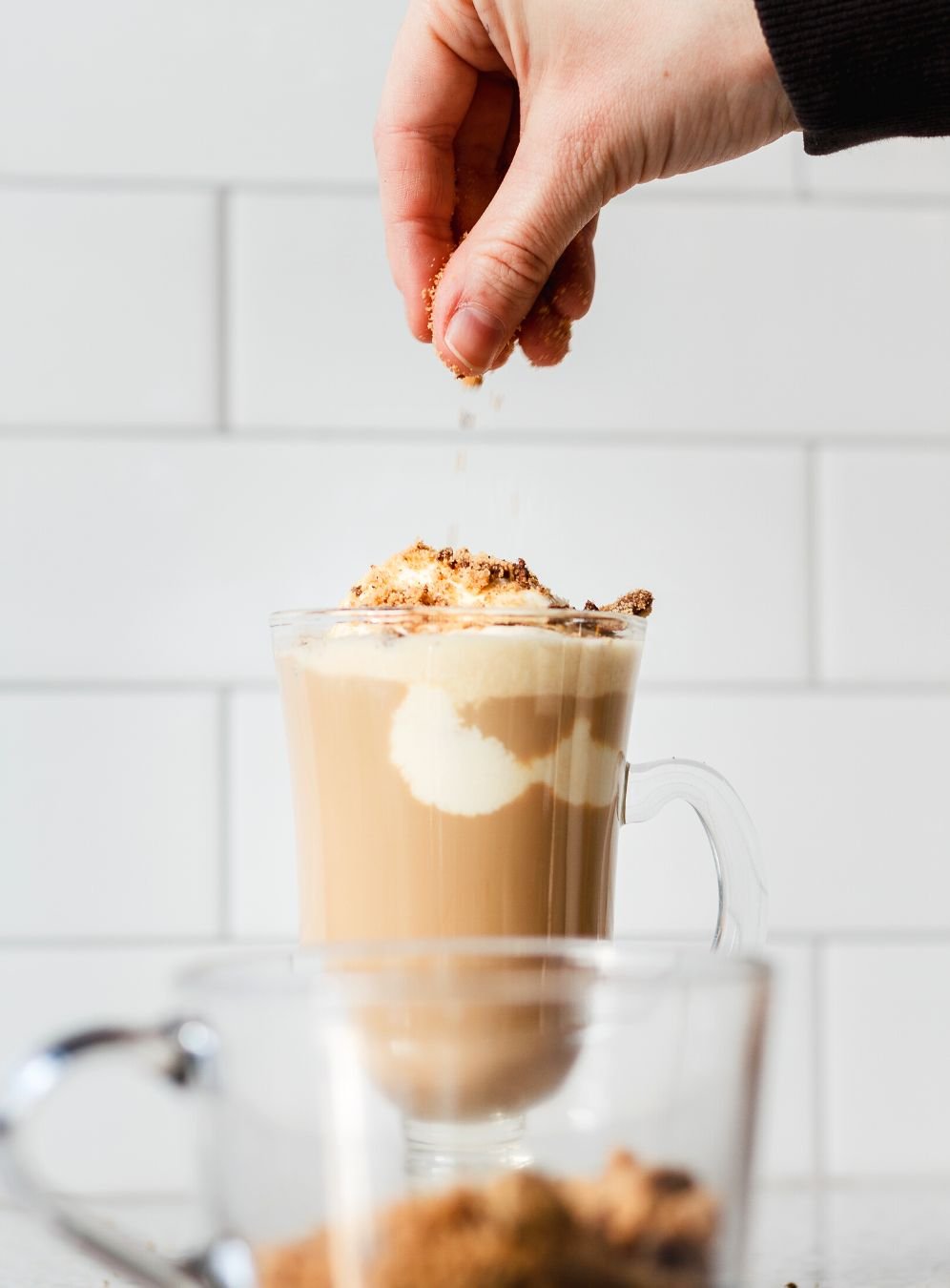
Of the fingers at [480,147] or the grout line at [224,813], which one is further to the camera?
the grout line at [224,813]

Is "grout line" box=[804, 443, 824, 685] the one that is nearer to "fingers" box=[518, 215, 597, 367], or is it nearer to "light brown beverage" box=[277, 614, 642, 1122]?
"fingers" box=[518, 215, 597, 367]

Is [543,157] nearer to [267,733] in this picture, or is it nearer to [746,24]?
[746,24]

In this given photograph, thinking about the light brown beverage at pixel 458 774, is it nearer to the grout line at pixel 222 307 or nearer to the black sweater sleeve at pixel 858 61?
the black sweater sleeve at pixel 858 61

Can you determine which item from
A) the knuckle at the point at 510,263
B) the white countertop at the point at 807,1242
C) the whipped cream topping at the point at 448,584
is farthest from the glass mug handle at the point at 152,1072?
the knuckle at the point at 510,263

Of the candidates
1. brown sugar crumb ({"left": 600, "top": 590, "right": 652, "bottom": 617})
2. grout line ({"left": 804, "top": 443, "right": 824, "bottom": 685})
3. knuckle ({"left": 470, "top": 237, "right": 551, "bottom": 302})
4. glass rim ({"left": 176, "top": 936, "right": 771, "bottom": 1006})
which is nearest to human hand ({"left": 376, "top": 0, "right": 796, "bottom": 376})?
knuckle ({"left": 470, "top": 237, "right": 551, "bottom": 302})

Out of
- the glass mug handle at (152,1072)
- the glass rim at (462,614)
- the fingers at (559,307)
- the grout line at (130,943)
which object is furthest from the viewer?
the grout line at (130,943)

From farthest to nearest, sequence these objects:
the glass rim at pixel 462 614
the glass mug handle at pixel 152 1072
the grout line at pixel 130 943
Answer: the grout line at pixel 130 943
the glass rim at pixel 462 614
the glass mug handle at pixel 152 1072

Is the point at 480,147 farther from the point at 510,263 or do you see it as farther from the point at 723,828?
the point at 723,828
